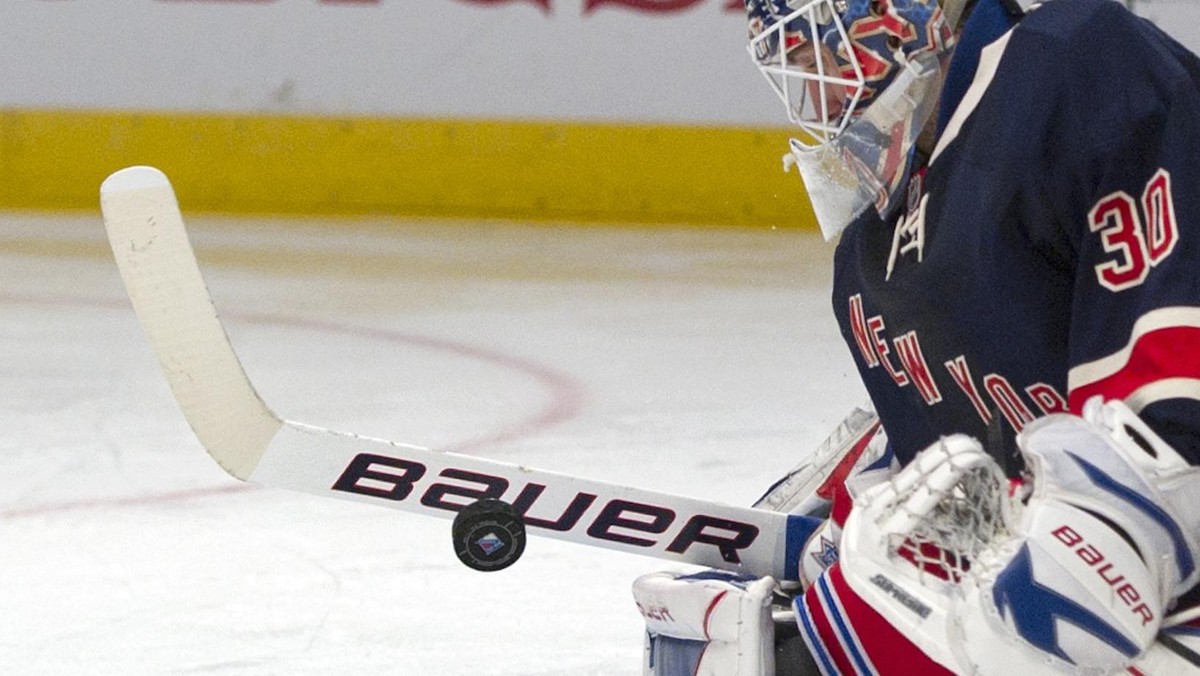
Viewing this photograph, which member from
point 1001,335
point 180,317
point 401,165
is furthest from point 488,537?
point 401,165

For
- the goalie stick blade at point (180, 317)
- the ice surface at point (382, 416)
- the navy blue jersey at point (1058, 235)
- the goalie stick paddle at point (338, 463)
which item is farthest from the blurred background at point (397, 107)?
the navy blue jersey at point (1058, 235)

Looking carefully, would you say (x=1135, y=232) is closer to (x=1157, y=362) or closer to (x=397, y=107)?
(x=1157, y=362)

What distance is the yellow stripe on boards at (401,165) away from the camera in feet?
18.8

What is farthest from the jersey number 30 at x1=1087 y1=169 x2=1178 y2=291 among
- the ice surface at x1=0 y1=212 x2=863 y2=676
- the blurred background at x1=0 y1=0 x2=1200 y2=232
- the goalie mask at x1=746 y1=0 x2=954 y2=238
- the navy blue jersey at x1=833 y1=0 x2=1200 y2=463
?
the blurred background at x1=0 y1=0 x2=1200 y2=232

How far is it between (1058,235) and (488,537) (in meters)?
0.51

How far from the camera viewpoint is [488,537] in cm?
142

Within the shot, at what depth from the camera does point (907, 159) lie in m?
1.23

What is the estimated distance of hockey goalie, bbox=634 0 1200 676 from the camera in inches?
38.6

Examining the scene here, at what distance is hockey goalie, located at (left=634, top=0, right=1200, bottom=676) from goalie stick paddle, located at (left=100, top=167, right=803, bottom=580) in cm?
12

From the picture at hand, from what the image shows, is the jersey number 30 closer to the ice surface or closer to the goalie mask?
the goalie mask

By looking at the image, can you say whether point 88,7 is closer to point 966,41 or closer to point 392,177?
point 392,177

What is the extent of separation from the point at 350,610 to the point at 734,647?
2.69 ft

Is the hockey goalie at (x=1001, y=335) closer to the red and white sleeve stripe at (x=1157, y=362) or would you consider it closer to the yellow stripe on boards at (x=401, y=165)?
the red and white sleeve stripe at (x=1157, y=362)

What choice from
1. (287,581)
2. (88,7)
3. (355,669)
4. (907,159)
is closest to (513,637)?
(355,669)
